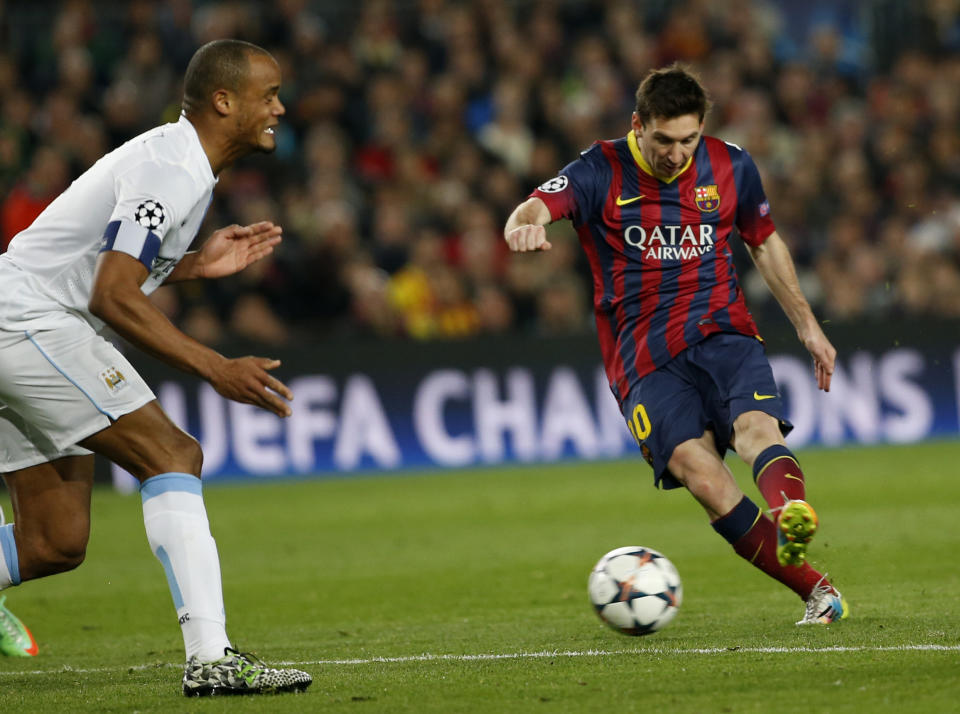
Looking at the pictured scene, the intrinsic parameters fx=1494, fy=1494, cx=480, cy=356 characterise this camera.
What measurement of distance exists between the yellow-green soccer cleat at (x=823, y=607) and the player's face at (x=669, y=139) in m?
1.89

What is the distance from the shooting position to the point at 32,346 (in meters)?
5.20

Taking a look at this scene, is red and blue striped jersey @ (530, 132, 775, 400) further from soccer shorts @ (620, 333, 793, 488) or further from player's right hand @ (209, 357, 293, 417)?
player's right hand @ (209, 357, 293, 417)

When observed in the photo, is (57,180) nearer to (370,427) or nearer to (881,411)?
(370,427)

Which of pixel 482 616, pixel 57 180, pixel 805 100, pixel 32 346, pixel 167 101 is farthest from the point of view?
pixel 805 100

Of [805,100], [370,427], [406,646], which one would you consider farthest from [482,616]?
[805,100]

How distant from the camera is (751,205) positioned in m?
6.72

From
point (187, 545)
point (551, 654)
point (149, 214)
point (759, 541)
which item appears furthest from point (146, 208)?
point (759, 541)

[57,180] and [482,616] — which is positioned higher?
[57,180]

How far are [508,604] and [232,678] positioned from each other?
2848 millimetres

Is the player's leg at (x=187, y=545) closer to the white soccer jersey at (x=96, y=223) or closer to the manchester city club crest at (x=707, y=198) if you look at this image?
the white soccer jersey at (x=96, y=223)

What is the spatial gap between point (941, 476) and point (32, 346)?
31.1 ft

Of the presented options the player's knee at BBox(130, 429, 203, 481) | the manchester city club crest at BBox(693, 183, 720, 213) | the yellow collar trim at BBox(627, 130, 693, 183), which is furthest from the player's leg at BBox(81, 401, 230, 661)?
the manchester city club crest at BBox(693, 183, 720, 213)

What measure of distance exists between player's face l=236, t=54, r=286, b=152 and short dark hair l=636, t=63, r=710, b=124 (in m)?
1.65

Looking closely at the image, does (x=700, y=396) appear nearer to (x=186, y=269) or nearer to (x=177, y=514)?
(x=186, y=269)
